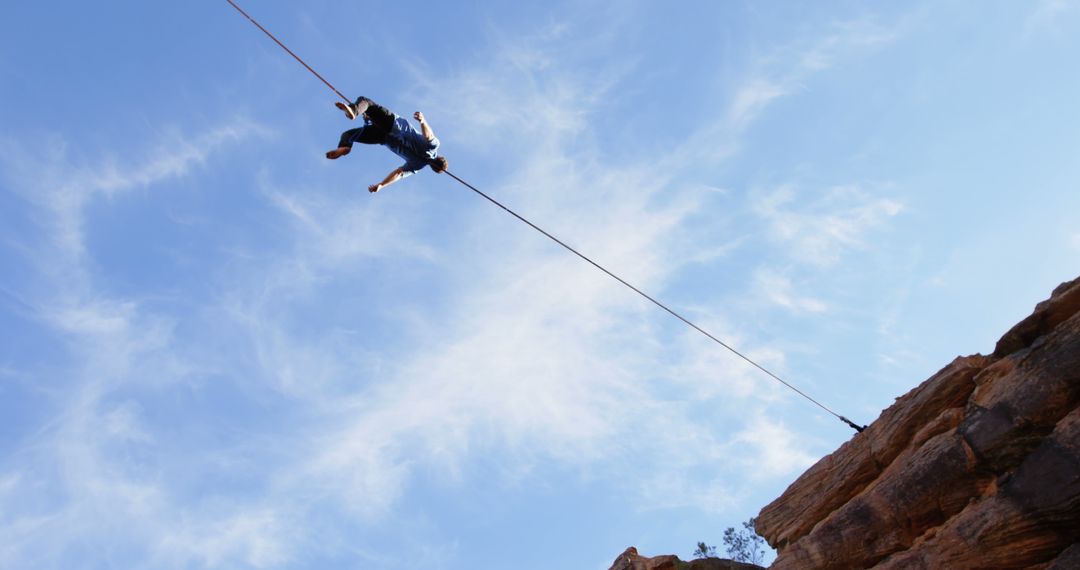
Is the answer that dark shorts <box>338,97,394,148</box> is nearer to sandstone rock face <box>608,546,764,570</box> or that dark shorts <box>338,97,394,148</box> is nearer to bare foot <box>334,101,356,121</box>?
bare foot <box>334,101,356,121</box>

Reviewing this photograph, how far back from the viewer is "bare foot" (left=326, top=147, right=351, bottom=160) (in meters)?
15.4

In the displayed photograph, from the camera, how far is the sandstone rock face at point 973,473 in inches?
500

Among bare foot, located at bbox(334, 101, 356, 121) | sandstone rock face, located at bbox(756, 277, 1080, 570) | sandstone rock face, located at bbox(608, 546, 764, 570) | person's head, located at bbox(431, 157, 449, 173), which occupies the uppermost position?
person's head, located at bbox(431, 157, 449, 173)

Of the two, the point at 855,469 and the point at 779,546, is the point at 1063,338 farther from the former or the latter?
the point at 779,546

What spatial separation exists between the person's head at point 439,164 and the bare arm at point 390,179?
0.68 meters

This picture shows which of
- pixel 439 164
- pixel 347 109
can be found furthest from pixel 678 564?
pixel 347 109

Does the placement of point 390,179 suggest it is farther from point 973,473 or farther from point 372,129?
point 973,473

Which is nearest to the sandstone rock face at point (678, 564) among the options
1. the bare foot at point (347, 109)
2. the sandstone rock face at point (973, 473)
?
the sandstone rock face at point (973, 473)

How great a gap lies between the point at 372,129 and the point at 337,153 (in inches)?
35.4

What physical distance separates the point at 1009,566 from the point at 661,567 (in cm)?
856

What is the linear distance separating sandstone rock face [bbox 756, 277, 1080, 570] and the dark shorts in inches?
455

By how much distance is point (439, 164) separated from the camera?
55.0 feet

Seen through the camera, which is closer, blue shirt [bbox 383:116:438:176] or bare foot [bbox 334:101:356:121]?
bare foot [bbox 334:101:356:121]

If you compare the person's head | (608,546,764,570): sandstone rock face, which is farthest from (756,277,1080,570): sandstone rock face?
the person's head
